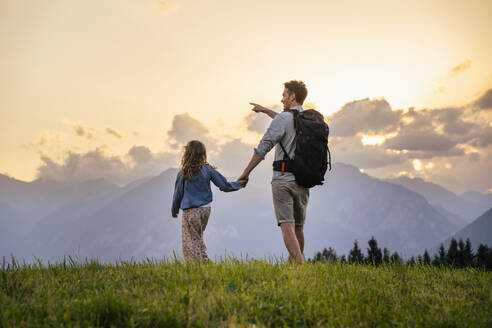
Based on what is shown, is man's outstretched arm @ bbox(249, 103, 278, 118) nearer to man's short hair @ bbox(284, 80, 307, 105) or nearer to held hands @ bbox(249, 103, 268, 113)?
held hands @ bbox(249, 103, 268, 113)

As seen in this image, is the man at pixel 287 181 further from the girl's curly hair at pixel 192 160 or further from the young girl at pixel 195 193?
the girl's curly hair at pixel 192 160

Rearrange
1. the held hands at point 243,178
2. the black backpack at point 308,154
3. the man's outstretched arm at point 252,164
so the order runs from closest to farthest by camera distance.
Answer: the black backpack at point 308,154 < the man's outstretched arm at point 252,164 < the held hands at point 243,178

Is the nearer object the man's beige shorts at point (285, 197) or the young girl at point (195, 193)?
the man's beige shorts at point (285, 197)

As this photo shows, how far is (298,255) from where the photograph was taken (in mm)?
6762

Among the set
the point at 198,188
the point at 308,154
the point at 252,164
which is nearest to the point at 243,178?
the point at 252,164

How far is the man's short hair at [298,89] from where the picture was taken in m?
7.34

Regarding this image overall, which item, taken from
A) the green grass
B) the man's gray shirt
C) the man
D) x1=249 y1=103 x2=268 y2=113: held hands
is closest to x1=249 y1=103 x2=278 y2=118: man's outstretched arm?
x1=249 y1=103 x2=268 y2=113: held hands

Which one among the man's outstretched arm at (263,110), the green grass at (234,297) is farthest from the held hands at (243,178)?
the green grass at (234,297)

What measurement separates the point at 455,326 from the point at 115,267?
16.7ft

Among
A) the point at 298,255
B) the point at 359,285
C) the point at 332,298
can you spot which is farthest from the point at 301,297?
the point at 298,255

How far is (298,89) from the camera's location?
7.34 metres

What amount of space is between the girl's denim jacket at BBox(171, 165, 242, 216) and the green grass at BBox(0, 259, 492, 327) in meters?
2.22

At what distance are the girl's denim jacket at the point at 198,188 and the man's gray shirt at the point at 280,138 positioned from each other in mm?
1578

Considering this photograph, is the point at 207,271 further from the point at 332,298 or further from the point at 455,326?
the point at 455,326
